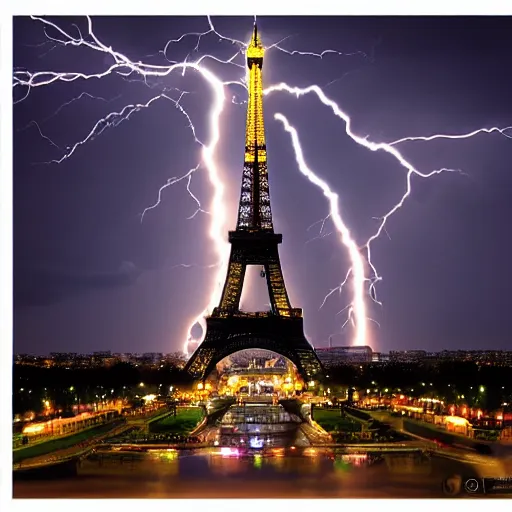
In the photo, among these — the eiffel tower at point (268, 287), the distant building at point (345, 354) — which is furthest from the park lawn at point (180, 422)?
the distant building at point (345, 354)


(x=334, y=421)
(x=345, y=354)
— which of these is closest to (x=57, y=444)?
(x=334, y=421)

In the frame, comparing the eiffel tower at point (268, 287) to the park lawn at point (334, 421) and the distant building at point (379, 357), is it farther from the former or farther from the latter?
the distant building at point (379, 357)

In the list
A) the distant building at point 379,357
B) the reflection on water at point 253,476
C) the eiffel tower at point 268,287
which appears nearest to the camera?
the reflection on water at point 253,476

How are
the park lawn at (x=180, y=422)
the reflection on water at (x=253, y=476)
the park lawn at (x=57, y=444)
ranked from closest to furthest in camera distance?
the reflection on water at (x=253, y=476) → the park lawn at (x=57, y=444) → the park lawn at (x=180, y=422)

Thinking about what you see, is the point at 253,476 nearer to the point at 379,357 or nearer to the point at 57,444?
the point at 57,444

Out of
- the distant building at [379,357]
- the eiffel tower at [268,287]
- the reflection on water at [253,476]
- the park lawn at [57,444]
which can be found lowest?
the reflection on water at [253,476]
